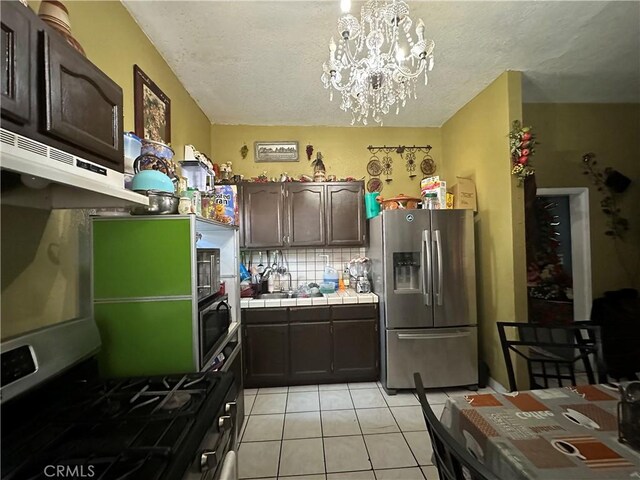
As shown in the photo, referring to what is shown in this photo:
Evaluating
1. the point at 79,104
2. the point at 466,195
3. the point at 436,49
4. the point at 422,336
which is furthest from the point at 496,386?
the point at 79,104

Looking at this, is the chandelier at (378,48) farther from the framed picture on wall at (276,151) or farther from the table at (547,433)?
the table at (547,433)

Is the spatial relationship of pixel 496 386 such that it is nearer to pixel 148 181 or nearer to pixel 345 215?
pixel 345 215

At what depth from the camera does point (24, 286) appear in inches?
39.4

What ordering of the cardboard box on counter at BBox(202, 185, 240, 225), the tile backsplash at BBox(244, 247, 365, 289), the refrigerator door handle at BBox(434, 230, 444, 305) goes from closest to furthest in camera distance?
the cardboard box on counter at BBox(202, 185, 240, 225), the refrigerator door handle at BBox(434, 230, 444, 305), the tile backsplash at BBox(244, 247, 365, 289)

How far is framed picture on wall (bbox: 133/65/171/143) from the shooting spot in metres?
1.73

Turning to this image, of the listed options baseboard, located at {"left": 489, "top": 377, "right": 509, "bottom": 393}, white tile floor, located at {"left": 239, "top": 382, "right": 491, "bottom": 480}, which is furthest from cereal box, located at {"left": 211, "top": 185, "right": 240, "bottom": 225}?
baseboard, located at {"left": 489, "top": 377, "right": 509, "bottom": 393}

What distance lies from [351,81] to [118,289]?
1.86 metres

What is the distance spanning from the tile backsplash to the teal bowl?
1969 millimetres

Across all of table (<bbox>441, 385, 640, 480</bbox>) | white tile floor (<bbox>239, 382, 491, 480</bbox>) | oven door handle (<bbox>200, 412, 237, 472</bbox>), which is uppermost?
table (<bbox>441, 385, 640, 480</bbox>)

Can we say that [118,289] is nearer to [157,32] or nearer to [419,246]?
[157,32]

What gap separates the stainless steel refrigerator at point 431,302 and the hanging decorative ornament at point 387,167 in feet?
3.34

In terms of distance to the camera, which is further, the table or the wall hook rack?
the wall hook rack

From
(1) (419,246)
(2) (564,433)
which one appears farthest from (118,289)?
(1) (419,246)

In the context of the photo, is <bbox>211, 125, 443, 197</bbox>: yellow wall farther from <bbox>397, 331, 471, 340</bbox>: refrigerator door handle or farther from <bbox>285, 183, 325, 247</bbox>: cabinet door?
<bbox>397, 331, 471, 340</bbox>: refrigerator door handle
